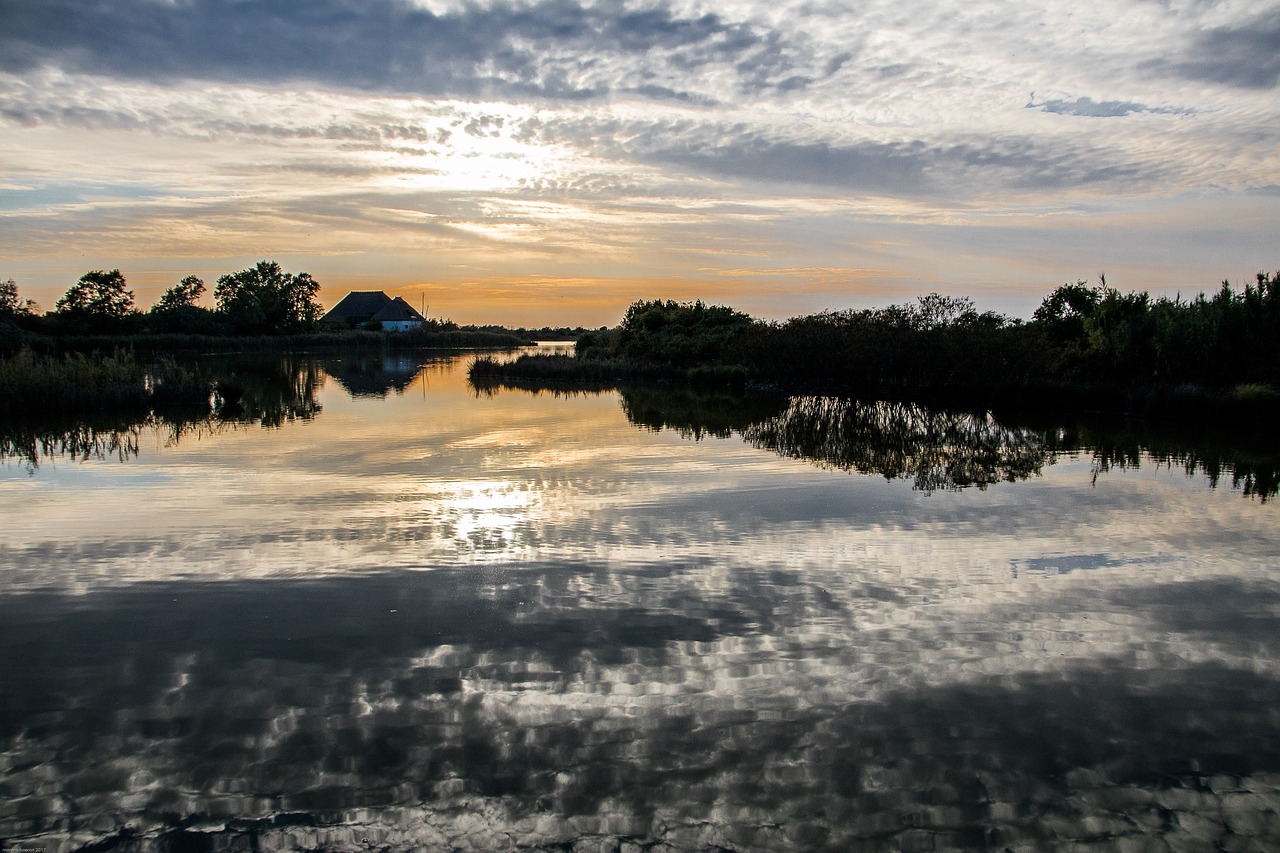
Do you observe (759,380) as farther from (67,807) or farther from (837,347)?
(67,807)

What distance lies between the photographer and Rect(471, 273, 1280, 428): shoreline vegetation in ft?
75.2

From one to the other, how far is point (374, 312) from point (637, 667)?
94.4 m

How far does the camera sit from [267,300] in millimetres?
75188

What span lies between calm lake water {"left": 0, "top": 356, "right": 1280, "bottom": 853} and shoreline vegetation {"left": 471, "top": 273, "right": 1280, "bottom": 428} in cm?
1233

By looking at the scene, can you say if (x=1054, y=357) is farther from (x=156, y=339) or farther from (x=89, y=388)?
(x=156, y=339)

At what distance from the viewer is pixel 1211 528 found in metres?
9.61

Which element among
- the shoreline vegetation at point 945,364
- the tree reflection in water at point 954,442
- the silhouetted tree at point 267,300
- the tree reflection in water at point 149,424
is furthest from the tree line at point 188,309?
the tree reflection in water at point 954,442

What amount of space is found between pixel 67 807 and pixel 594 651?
2882 millimetres

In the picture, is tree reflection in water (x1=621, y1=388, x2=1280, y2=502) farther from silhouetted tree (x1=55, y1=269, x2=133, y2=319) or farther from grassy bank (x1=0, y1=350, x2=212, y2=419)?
silhouetted tree (x1=55, y1=269, x2=133, y2=319)

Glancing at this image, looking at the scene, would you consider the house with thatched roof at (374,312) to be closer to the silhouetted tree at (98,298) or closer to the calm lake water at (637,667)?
the silhouetted tree at (98,298)

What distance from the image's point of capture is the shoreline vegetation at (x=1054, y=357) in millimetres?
22922

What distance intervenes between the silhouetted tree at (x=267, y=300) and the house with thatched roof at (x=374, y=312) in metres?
9.81

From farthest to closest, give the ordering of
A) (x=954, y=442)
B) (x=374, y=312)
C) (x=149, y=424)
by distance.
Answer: (x=374, y=312), (x=149, y=424), (x=954, y=442)

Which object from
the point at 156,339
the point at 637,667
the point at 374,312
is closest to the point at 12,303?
the point at 156,339
